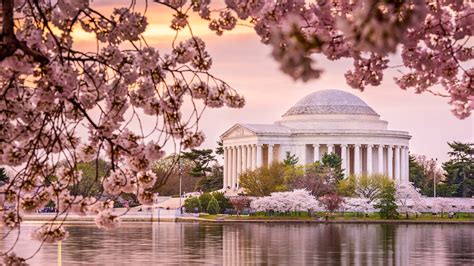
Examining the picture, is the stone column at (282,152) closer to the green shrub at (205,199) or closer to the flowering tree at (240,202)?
the green shrub at (205,199)

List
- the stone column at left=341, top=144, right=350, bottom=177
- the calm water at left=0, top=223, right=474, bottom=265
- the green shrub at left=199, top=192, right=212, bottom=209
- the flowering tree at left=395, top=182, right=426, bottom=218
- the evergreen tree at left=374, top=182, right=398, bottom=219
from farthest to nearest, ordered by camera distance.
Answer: the stone column at left=341, top=144, right=350, bottom=177 < the green shrub at left=199, top=192, right=212, bottom=209 < the flowering tree at left=395, top=182, right=426, bottom=218 < the evergreen tree at left=374, top=182, right=398, bottom=219 < the calm water at left=0, top=223, right=474, bottom=265

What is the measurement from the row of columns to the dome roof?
5641 millimetres

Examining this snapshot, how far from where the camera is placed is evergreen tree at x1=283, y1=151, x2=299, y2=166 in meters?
125

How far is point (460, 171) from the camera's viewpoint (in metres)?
139

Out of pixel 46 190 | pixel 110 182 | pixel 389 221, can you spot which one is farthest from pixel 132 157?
pixel 389 221

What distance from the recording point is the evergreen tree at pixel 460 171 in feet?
447

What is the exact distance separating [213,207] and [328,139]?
3336 cm

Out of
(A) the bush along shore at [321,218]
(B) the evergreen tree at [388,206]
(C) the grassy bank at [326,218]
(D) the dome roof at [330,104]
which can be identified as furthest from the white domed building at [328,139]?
(B) the evergreen tree at [388,206]

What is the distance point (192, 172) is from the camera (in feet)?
516

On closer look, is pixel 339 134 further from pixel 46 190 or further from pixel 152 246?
pixel 46 190

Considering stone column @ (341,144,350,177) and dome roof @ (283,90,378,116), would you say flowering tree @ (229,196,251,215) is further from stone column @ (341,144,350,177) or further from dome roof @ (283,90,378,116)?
dome roof @ (283,90,378,116)

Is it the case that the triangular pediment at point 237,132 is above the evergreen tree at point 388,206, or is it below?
above

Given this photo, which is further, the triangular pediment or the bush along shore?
the triangular pediment

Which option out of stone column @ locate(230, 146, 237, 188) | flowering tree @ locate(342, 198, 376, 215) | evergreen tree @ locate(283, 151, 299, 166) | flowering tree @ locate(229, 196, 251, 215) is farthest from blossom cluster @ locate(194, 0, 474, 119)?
stone column @ locate(230, 146, 237, 188)
